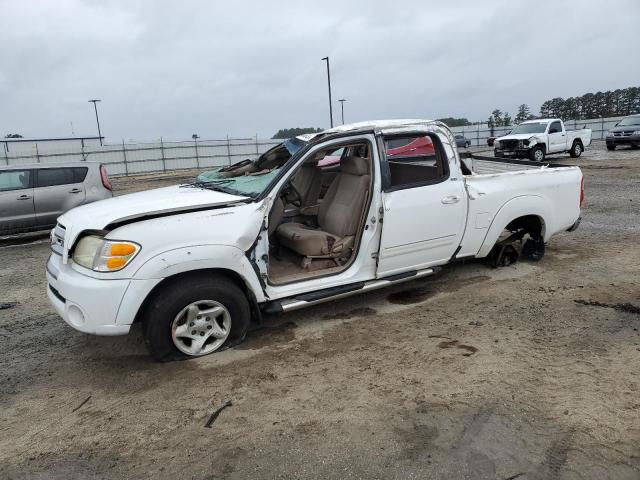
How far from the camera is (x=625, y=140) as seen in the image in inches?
877

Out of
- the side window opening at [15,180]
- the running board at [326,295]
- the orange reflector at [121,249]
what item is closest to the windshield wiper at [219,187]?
the running board at [326,295]

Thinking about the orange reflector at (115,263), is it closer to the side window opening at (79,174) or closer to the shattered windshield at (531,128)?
the side window opening at (79,174)

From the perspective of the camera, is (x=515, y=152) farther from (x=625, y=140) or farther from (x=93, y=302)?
(x=93, y=302)

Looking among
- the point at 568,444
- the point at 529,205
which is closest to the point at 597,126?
the point at 529,205

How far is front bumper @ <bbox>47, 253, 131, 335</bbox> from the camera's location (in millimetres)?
3477

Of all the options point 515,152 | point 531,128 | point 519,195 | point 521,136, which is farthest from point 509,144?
point 519,195

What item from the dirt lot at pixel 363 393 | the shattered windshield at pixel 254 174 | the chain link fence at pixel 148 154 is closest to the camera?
the dirt lot at pixel 363 393

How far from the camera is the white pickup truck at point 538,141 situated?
19.1 m

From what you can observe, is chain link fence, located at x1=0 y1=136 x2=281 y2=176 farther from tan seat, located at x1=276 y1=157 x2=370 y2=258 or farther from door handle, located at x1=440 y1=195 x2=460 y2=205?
door handle, located at x1=440 y1=195 x2=460 y2=205

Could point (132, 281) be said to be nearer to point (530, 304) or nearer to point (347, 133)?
point (347, 133)

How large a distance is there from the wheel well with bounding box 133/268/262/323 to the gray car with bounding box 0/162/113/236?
6.87 meters

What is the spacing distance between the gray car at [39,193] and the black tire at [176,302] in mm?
6912

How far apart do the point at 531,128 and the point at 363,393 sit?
19493 mm

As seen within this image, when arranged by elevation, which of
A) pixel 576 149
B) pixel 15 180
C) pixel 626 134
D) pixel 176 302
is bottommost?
pixel 176 302
